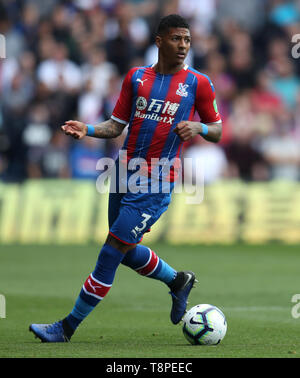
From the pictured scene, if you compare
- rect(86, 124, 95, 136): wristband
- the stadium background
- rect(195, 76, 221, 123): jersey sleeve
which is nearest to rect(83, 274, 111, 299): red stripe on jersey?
rect(86, 124, 95, 136): wristband

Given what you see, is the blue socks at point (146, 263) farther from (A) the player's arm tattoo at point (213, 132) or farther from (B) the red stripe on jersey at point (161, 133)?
(A) the player's arm tattoo at point (213, 132)

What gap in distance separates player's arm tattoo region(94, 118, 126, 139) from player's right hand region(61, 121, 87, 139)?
0.99ft

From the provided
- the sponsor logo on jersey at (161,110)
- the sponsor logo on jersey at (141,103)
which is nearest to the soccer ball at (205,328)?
the sponsor logo on jersey at (161,110)

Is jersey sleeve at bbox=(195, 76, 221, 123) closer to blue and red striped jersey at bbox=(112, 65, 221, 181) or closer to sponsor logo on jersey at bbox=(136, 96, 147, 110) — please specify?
blue and red striped jersey at bbox=(112, 65, 221, 181)

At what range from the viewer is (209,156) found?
17.5 metres

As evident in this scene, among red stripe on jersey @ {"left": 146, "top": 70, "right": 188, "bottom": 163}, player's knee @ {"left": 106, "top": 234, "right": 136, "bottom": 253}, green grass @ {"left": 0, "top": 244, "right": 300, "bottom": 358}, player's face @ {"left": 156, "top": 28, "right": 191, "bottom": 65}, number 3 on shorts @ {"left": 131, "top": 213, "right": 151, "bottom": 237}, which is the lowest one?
green grass @ {"left": 0, "top": 244, "right": 300, "bottom": 358}

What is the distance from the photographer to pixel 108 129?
24.7 ft

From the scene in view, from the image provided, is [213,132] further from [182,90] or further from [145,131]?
[145,131]

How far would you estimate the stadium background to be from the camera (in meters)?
11.7

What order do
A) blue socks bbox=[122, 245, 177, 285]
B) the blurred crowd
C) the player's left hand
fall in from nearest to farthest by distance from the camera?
the player's left hand → blue socks bbox=[122, 245, 177, 285] → the blurred crowd

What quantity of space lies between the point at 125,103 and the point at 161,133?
0.43m

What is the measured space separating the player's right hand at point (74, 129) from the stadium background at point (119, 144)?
2.71 m

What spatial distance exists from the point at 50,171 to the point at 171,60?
1003 centimetres
